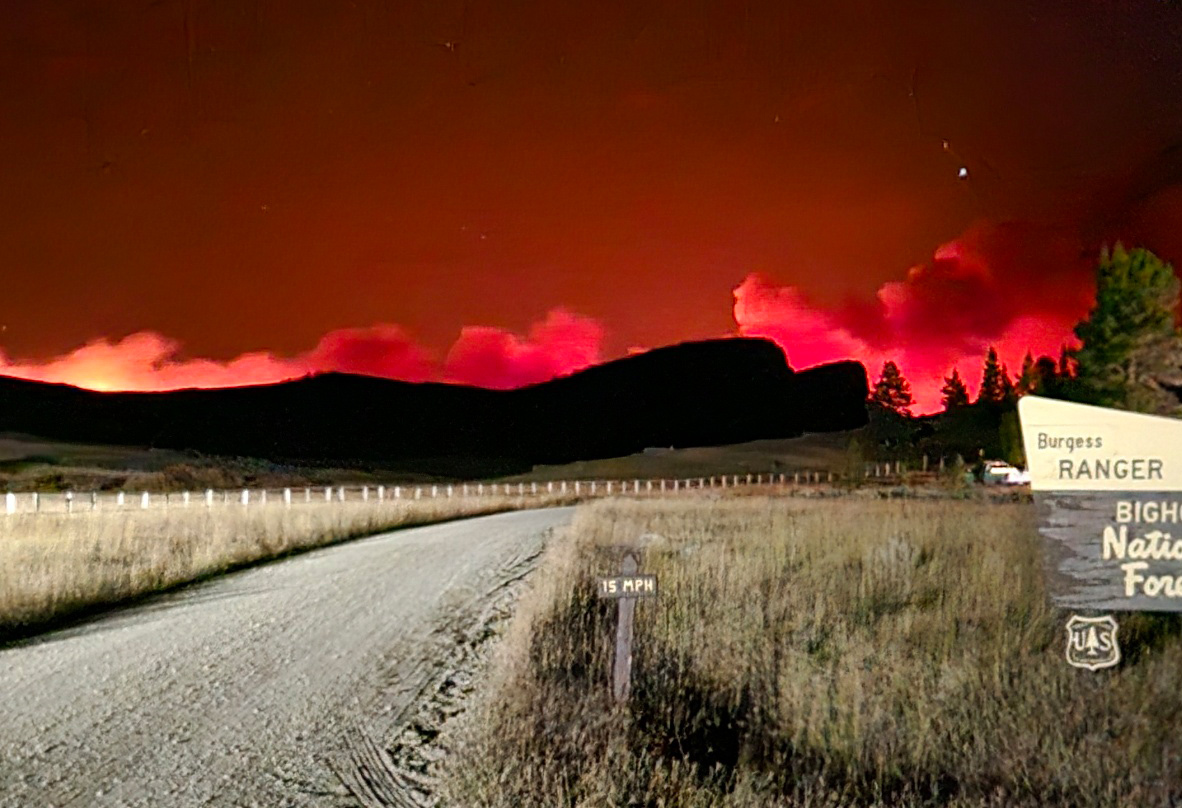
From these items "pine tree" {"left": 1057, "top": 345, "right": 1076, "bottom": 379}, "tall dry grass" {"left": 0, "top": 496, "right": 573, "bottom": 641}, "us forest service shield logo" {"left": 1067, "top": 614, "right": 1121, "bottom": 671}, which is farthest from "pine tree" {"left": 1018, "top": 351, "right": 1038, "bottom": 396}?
"us forest service shield logo" {"left": 1067, "top": 614, "right": 1121, "bottom": 671}

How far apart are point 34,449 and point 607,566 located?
130739mm

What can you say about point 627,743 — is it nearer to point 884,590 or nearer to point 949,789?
point 949,789

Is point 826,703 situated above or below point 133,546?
below

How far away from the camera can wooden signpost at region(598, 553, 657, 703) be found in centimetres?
787

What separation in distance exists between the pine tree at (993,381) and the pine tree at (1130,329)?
78.5 meters

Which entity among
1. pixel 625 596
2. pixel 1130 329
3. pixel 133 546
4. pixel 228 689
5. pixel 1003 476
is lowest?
pixel 228 689

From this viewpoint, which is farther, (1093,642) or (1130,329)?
(1130,329)

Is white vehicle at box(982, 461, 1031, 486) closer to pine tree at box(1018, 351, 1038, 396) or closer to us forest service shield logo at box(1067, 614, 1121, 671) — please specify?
pine tree at box(1018, 351, 1038, 396)

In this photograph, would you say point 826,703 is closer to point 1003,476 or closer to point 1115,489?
point 1115,489

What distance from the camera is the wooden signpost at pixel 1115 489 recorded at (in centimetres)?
693

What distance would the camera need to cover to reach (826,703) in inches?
330

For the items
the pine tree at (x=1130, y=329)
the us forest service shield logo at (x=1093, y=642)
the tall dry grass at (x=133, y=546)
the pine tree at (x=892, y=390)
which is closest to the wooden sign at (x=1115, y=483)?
the us forest service shield logo at (x=1093, y=642)

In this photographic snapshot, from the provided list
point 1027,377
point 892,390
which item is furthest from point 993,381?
point 1027,377

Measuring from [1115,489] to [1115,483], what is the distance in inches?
1.7
